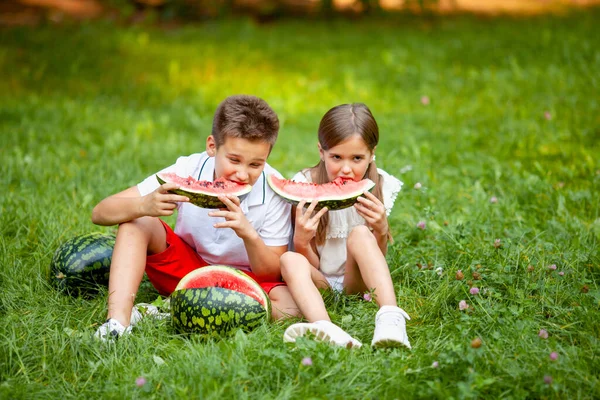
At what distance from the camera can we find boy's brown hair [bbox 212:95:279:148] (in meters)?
3.78

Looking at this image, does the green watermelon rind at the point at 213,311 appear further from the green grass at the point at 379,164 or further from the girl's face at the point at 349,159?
the girl's face at the point at 349,159

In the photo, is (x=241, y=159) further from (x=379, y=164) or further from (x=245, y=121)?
(x=379, y=164)

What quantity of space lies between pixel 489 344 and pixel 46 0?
47.7 feet

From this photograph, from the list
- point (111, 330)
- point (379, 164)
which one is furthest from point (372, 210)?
point (379, 164)

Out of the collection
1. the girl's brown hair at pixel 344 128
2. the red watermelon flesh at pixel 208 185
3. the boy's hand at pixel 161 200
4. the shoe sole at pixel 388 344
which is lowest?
the shoe sole at pixel 388 344

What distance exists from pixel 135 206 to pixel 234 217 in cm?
56

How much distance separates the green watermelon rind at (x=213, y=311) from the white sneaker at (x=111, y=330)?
0.95 ft

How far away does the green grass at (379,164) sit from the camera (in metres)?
3.05

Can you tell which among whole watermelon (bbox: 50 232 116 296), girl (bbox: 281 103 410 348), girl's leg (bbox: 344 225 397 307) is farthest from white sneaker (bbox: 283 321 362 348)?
whole watermelon (bbox: 50 232 116 296)

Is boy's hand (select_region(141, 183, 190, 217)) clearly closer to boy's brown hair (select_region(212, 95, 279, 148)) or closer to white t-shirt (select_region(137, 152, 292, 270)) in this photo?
white t-shirt (select_region(137, 152, 292, 270))

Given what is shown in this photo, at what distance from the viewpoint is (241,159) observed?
3.83 meters

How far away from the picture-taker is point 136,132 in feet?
24.7

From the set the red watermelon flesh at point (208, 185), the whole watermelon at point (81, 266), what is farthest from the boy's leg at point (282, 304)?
the whole watermelon at point (81, 266)

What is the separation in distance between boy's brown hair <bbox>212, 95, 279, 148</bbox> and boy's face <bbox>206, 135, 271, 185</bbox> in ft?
0.11
